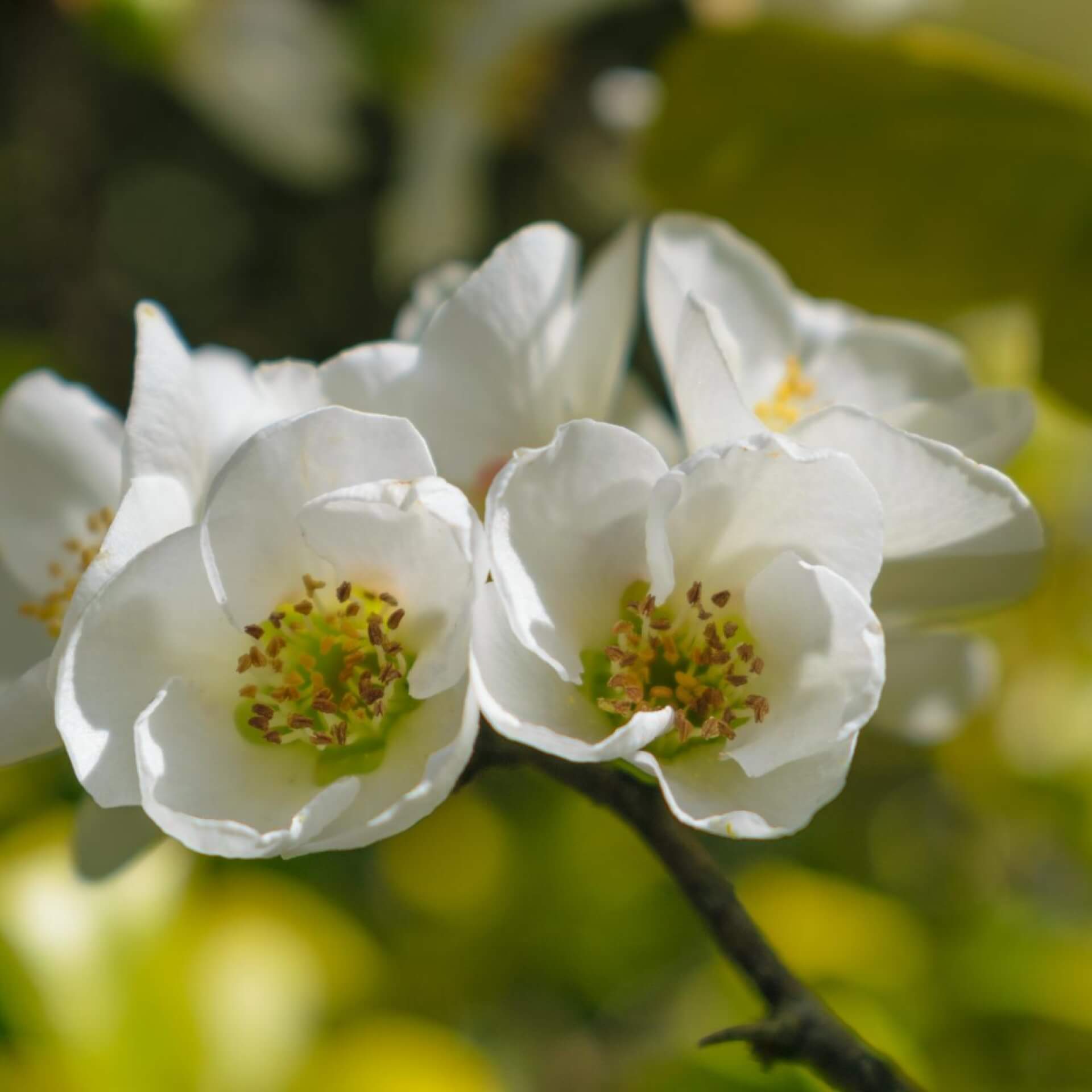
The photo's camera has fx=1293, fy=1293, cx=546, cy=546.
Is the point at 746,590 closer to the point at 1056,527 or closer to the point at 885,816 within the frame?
the point at 1056,527

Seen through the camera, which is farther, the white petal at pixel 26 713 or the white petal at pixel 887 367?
the white petal at pixel 887 367

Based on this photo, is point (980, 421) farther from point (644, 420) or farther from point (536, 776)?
point (536, 776)

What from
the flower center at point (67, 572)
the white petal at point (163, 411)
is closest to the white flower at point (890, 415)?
the white petal at point (163, 411)

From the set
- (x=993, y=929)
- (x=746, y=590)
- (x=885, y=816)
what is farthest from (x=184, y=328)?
(x=746, y=590)

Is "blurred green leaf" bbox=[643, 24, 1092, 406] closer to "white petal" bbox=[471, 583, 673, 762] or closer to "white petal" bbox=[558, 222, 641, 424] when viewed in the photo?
"white petal" bbox=[558, 222, 641, 424]

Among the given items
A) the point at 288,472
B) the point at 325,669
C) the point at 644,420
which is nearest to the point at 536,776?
the point at 644,420

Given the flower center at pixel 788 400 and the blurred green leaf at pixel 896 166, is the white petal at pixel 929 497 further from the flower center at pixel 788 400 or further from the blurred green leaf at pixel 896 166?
the blurred green leaf at pixel 896 166
